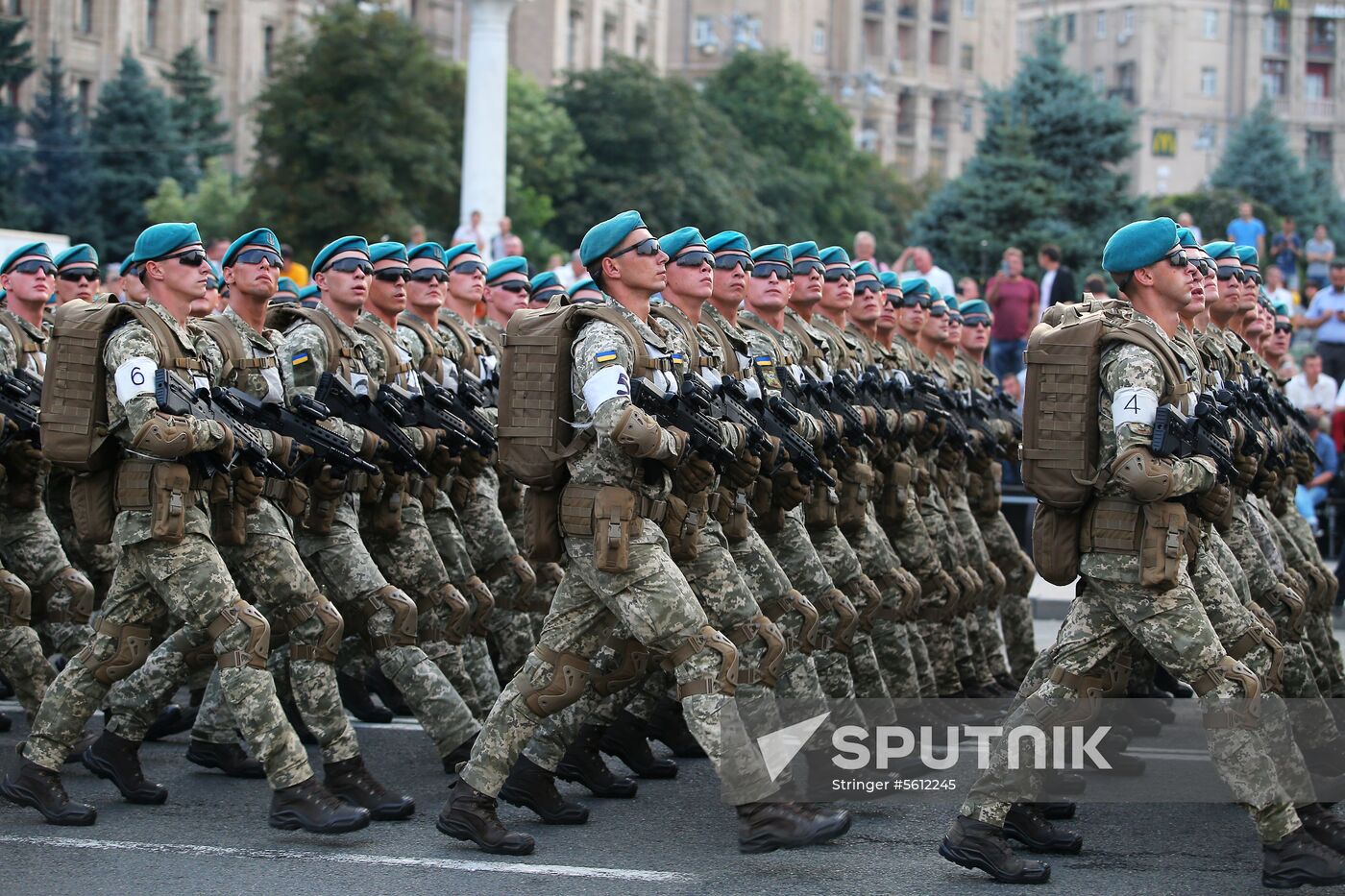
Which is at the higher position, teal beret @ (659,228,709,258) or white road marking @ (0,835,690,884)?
teal beret @ (659,228,709,258)

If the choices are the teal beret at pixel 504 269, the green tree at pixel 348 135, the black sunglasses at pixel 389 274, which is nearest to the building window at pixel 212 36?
the green tree at pixel 348 135

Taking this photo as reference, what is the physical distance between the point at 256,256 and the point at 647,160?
189ft

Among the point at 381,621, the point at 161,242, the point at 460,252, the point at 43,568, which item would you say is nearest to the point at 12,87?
the point at 460,252

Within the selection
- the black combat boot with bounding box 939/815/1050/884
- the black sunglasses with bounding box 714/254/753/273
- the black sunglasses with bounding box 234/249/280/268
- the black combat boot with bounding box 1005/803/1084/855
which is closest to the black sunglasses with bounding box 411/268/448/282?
the black sunglasses with bounding box 234/249/280/268

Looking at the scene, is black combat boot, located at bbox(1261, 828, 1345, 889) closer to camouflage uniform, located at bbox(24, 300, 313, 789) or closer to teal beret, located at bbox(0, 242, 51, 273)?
camouflage uniform, located at bbox(24, 300, 313, 789)

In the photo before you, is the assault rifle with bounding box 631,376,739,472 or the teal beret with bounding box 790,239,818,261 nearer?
the assault rifle with bounding box 631,376,739,472

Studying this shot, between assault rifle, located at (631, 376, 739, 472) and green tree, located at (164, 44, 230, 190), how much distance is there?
49.6 metres

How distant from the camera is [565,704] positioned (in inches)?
295

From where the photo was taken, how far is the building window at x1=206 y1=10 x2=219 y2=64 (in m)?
73.4

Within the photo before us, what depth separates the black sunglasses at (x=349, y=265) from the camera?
8.94 metres

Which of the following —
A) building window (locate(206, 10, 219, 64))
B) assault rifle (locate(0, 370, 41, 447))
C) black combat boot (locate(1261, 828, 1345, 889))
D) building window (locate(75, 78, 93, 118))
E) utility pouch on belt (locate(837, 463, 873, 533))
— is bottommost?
black combat boot (locate(1261, 828, 1345, 889))

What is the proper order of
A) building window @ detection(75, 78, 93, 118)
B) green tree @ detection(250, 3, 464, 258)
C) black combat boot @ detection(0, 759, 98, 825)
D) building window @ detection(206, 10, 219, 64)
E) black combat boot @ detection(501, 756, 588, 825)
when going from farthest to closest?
building window @ detection(206, 10, 219, 64) → building window @ detection(75, 78, 93, 118) → green tree @ detection(250, 3, 464, 258) → black combat boot @ detection(501, 756, 588, 825) → black combat boot @ detection(0, 759, 98, 825)

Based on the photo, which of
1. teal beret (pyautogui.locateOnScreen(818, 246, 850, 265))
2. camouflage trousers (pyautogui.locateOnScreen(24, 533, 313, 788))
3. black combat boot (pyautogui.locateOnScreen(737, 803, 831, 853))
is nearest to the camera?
black combat boot (pyautogui.locateOnScreen(737, 803, 831, 853))

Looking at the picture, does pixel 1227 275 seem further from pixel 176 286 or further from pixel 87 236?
pixel 87 236
